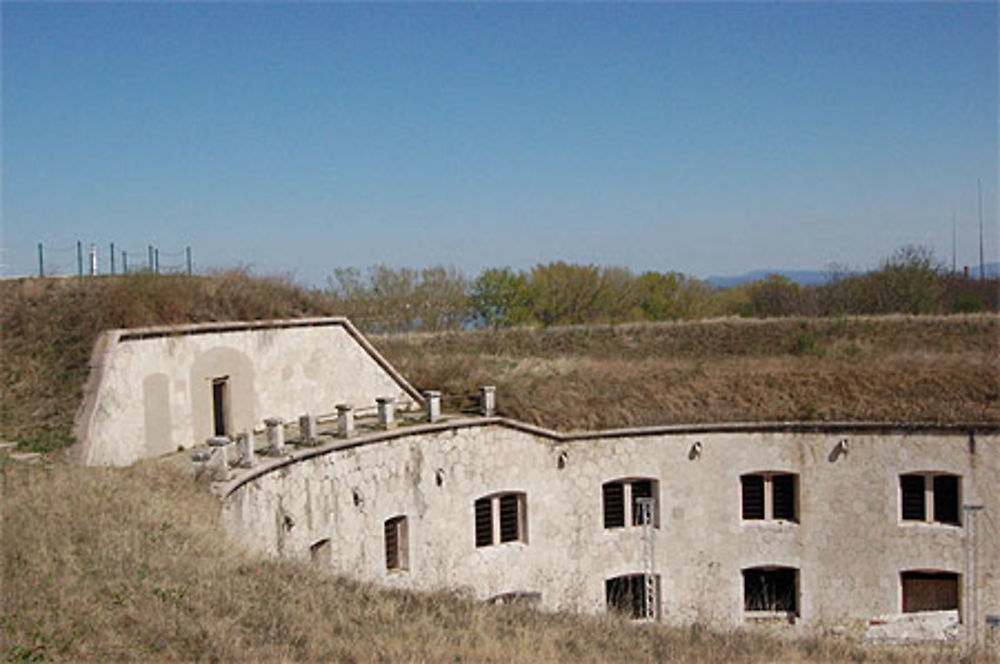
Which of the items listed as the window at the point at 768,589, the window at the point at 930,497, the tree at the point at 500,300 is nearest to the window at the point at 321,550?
the window at the point at 768,589

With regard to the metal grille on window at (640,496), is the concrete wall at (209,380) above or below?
above

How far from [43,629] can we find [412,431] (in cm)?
1123

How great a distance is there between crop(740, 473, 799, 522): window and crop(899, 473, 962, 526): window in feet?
7.94

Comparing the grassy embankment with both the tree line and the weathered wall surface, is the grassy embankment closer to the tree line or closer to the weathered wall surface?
the weathered wall surface

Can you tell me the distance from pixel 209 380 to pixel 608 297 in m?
29.0

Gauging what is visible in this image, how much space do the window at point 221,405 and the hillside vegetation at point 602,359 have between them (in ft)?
4.35

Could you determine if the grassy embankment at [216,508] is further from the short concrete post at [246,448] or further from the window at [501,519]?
the window at [501,519]

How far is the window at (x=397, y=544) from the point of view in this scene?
1844 centimetres

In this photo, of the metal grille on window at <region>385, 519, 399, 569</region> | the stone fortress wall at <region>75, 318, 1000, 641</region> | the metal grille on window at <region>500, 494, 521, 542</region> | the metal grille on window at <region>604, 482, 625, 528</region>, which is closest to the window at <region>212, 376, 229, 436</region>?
the stone fortress wall at <region>75, 318, 1000, 641</region>

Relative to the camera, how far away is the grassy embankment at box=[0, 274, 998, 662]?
8055 mm

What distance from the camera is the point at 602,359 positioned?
2941 cm

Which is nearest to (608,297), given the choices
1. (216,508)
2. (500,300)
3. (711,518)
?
(500,300)

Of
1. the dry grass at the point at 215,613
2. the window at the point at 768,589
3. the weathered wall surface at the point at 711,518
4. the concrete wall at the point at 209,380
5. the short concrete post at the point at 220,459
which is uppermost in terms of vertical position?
the concrete wall at the point at 209,380

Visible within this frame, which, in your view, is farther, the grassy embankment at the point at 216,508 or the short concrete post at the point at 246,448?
the short concrete post at the point at 246,448
